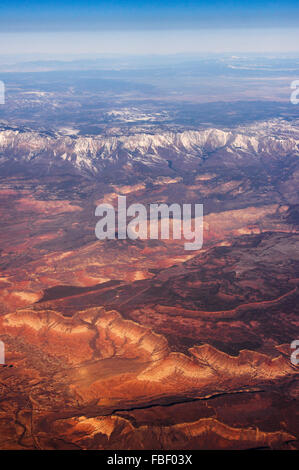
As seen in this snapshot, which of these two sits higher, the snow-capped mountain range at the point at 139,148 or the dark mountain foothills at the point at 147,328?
the snow-capped mountain range at the point at 139,148

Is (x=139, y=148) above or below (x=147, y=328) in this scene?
above

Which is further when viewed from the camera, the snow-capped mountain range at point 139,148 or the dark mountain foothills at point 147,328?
the snow-capped mountain range at point 139,148

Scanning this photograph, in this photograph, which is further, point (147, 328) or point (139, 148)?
point (139, 148)

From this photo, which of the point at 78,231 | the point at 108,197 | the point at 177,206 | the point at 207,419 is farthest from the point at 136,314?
the point at 108,197

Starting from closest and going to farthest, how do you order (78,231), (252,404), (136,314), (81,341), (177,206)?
(252,404)
(81,341)
(136,314)
(78,231)
(177,206)

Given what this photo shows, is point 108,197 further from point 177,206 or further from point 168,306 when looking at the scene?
point 168,306

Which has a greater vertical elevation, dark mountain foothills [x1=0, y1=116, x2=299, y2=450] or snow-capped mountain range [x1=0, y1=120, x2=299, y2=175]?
snow-capped mountain range [x1=0, y1=120, x2=299, y2=175]

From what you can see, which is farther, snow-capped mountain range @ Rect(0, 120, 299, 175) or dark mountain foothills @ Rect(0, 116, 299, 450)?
snow-capped mountain range @ Rect(0, 120, 299, 175)
